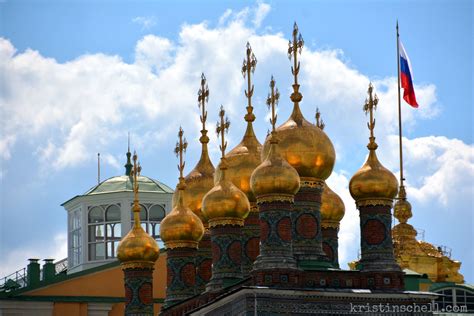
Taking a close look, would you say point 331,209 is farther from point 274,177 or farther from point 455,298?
point 455,298

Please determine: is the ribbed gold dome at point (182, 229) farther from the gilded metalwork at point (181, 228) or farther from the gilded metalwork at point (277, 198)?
the gilded metalwork at point (277, 198)

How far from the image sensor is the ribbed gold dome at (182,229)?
171 feet

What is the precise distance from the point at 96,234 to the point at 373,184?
21.5 meters

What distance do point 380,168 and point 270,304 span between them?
5.98 m

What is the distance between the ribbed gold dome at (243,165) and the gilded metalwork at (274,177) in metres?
5.62

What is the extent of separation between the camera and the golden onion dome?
50.6m

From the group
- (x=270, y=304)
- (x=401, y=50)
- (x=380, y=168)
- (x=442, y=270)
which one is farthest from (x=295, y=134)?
(x=442, y=270)

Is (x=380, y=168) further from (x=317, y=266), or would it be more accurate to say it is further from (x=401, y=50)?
(x=401, y=50)

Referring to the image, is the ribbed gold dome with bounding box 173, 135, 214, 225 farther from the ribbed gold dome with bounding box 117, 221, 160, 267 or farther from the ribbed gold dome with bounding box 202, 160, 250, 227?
the ribbed gold dome with bounding box 202, 160, 250, 227

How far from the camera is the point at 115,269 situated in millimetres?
62062

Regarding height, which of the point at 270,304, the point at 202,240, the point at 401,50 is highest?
the point at 401,50


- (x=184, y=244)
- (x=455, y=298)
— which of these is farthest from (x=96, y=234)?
(x=455, y=298)

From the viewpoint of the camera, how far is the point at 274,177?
44.4 m

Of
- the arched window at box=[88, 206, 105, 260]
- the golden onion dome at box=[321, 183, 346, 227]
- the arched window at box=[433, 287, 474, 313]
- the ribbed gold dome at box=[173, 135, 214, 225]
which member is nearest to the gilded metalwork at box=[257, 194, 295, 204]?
the golden onion dome at box=[321, 183, 346, 227]
